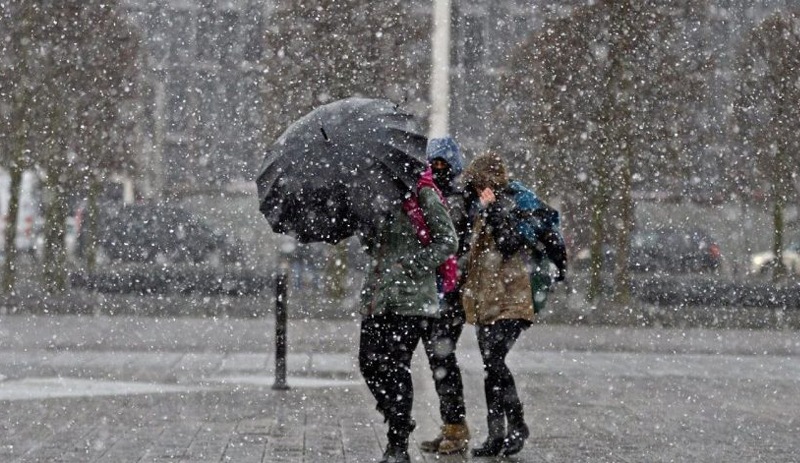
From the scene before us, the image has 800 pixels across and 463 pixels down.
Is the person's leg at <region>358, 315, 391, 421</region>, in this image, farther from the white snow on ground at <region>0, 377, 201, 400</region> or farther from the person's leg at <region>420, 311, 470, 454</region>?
the white snow on ground at <region>0, 377, 201, 400</region>

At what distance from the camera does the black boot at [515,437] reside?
7395mm

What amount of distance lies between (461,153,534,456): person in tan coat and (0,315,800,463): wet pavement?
8.1 inches

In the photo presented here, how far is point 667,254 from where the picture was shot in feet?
116

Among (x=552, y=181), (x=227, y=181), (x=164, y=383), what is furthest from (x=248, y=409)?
(x=227, y=181)

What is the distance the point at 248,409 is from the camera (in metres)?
9.55

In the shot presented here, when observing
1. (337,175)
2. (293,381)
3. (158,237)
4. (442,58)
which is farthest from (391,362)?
(442,58)

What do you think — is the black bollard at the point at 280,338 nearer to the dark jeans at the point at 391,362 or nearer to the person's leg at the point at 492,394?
the person's leg at the point at 492,394

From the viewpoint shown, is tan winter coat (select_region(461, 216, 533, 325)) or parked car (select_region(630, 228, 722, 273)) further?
parked car (select_region(630, 228, 722, 273))

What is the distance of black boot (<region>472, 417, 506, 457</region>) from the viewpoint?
7457mm

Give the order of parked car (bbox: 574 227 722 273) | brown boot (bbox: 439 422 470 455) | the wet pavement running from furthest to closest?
parked car (bbox: 574 227 722 273), the wet pavement, brown boot (bbox: 439 422 470 455)

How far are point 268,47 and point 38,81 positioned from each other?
4.04m

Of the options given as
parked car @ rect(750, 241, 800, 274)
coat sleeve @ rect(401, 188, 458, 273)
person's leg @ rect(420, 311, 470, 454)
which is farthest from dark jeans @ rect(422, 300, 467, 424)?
parked car @ rect(750, 241, 800, 274)

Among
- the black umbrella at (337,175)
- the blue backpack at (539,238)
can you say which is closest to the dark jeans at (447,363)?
the blue backpack at (539,238)

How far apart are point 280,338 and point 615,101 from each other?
1371cm
